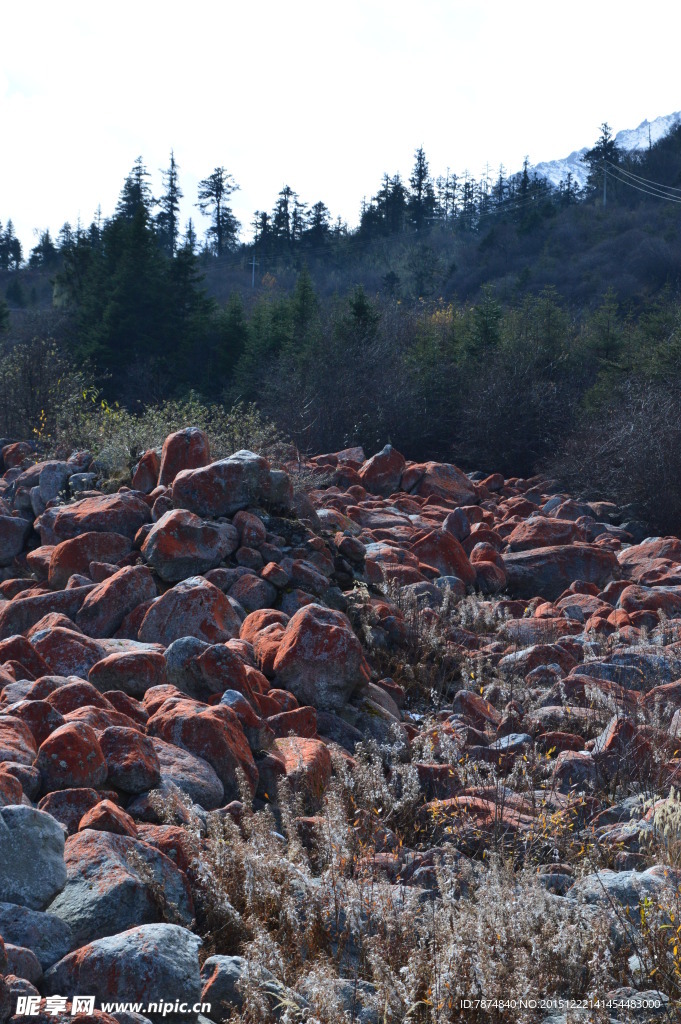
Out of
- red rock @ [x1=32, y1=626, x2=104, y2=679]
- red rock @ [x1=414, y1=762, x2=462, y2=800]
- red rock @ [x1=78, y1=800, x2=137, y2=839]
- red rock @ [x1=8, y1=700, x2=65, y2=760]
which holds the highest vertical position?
red rock @ [x1=8, y1=700, x2=65, y2=760]

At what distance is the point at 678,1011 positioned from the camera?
2.36 metres

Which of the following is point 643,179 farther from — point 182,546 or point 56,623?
point 56,623

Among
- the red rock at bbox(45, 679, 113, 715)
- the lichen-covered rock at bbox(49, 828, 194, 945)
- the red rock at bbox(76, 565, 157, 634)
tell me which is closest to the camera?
the lichen-covered rock at bbox(49, 828, 194, 945)

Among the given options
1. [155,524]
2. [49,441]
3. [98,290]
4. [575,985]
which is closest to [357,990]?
[575,985]

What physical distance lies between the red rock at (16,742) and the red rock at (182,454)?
4.46 m

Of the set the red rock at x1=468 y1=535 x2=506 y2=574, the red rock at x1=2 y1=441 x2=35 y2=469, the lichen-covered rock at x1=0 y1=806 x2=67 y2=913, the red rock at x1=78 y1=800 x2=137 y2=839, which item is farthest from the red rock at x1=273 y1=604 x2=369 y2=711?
the red rock at x1=2 y1=441 x2=35 y2=469

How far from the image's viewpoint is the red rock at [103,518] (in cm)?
707

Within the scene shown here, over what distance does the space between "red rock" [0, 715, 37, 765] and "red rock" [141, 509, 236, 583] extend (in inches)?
120

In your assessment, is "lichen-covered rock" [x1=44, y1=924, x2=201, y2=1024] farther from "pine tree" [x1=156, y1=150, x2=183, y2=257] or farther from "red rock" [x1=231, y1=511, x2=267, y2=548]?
"pine tree" [x1=156, y1=150, x2=183, y2=257]

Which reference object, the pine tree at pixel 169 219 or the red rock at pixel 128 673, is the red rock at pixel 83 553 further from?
the pine tree at pixel 169 219

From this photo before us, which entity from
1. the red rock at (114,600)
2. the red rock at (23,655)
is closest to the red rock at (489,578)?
the red rock at (114,600)

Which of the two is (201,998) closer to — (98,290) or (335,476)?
(335,476)

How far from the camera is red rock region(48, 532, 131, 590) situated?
673 centimetres

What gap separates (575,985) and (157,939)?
1121mm
